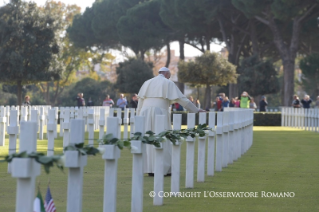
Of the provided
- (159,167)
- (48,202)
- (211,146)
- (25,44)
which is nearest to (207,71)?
(25,44)

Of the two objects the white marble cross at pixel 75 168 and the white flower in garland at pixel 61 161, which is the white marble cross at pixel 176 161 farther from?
the white flower in garland at pixel 61 161

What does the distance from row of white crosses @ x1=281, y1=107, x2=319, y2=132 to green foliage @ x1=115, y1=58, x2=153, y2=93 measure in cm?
1967

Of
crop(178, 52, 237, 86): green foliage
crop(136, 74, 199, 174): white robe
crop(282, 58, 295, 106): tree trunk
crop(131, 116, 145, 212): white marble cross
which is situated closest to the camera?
crop(131, 116, 145, 212): white marble cross

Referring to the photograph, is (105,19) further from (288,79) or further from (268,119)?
(268,119)

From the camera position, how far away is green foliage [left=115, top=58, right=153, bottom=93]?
5422cm

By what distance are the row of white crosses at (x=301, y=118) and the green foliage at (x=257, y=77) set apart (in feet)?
49.3

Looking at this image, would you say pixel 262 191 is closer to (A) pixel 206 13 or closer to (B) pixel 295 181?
(B) pixel 295 181

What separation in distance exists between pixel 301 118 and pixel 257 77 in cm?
1928

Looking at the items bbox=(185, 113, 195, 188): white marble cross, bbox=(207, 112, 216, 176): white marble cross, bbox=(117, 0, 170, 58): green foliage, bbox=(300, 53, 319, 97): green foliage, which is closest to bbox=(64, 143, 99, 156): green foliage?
bbox=(185, 113, 195, 188): white marble cross

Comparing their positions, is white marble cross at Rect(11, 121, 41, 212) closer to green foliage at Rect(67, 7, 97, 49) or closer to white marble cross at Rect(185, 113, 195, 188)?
white marble cross at Rect(185, 113, 195, 188)

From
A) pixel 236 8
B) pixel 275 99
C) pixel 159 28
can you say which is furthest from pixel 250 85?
pixel 275 99

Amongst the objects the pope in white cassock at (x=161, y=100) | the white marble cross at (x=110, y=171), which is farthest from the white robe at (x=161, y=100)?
the white marble cross at (x=110, y=171)

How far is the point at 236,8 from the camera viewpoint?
1976 inches

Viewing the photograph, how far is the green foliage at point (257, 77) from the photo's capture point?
5162 centimetres
